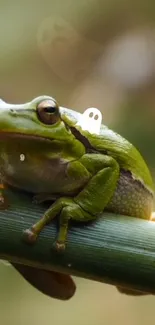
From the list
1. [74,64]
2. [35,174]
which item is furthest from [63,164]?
[74,64]

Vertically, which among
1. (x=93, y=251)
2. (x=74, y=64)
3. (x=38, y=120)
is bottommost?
(x=74, y=64)

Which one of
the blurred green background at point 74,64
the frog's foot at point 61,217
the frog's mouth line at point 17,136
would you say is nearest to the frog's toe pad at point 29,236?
the frog's foot at point 61,217

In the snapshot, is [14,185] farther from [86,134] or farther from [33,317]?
[33,317]

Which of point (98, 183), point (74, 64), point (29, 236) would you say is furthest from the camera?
point (74, 64)

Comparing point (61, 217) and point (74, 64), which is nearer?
point (61, 217)

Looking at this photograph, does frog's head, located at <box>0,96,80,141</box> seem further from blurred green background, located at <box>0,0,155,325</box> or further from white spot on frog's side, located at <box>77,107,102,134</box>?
blurred green background, located at <box>0,0,155,325</box>

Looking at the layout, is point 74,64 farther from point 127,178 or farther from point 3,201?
point 3,201

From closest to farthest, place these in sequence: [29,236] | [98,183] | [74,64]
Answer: [29,236] < [98,183] < [74,64]
